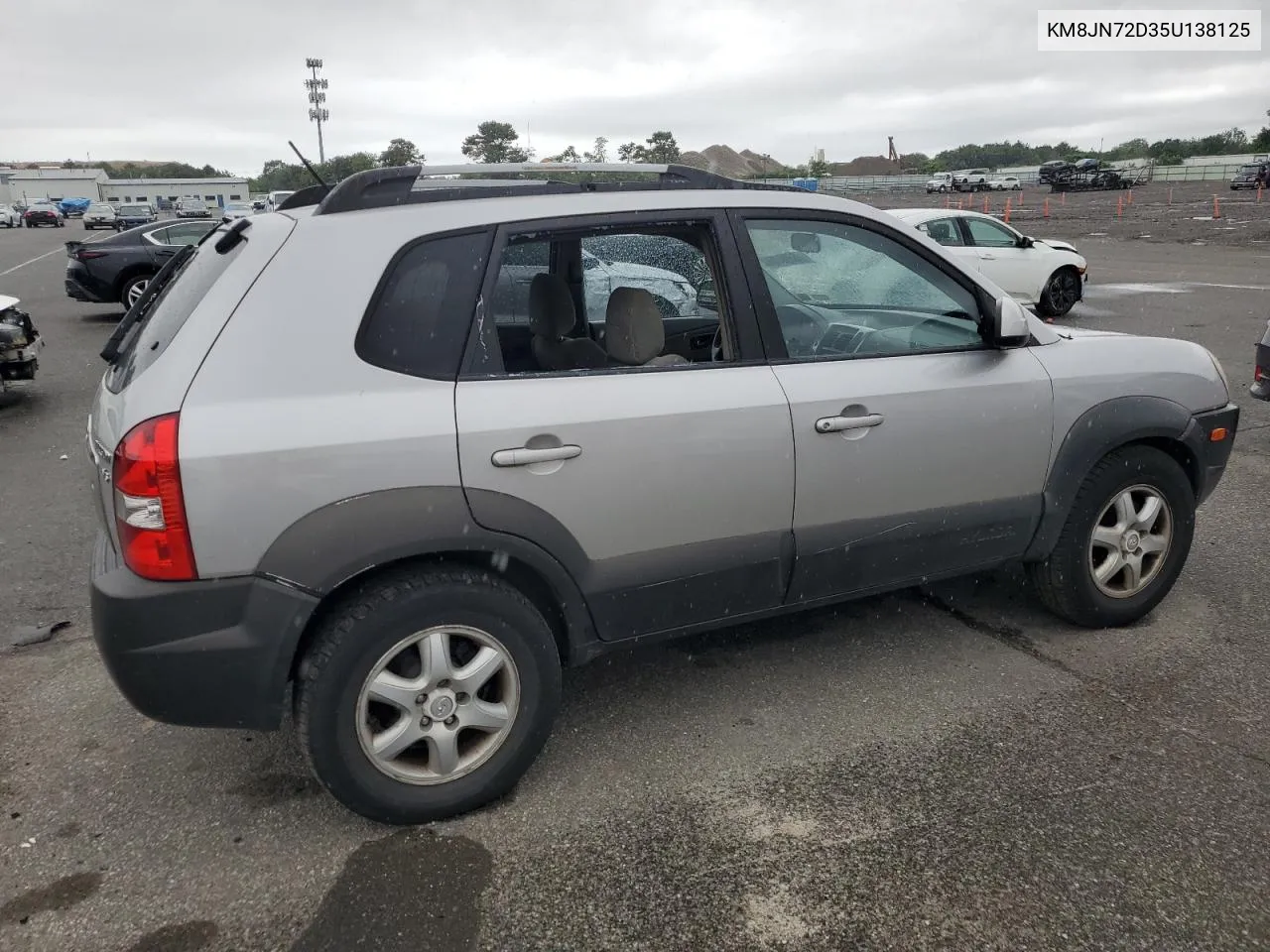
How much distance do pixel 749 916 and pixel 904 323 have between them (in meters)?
2.16

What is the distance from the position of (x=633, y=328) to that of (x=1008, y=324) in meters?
1.32

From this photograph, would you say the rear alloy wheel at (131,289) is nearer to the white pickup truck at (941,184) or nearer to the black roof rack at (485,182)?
the black roof rack at (485,182)

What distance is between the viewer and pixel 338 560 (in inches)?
99.7

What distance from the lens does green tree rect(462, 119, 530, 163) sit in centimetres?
511

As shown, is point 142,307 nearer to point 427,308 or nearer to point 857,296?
point 427,308

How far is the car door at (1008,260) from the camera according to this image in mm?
13258

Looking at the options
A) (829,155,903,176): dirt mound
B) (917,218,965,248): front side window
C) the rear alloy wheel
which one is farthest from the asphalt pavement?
(829,155,903,176): dirt mound

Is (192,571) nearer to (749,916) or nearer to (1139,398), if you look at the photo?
(749,916)

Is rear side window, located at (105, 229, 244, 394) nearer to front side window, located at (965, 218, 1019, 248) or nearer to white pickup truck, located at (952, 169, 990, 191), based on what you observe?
front side window, located at (965, 218, 1019, 248)

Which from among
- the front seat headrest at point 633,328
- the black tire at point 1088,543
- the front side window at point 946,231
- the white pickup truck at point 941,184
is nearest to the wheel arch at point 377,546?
the front seat headrest at point 633,328

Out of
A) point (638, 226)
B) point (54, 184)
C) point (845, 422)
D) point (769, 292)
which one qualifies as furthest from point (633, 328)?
point (54, 184)

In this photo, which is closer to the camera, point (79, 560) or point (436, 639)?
point (436, 639)

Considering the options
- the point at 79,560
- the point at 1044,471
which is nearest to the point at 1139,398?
the point at 1044,471

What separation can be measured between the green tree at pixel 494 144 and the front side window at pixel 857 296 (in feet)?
6.11
